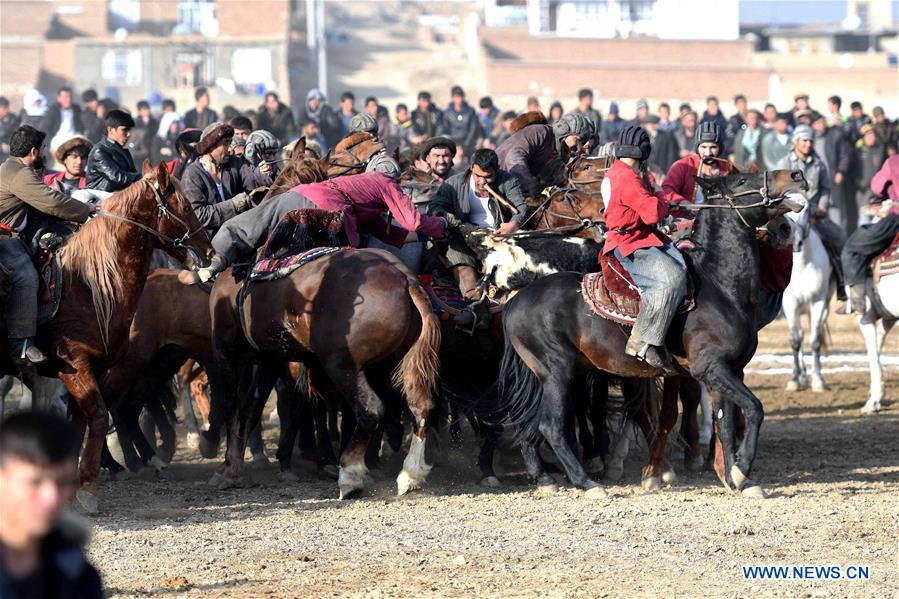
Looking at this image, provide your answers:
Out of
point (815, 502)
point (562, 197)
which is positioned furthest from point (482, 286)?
point (815, 502)

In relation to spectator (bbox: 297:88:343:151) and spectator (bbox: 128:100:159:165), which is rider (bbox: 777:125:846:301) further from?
spectator (bbox: 128:100:159:165)

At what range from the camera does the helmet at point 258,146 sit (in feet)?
41.0

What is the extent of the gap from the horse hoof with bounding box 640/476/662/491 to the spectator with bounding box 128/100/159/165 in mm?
13630

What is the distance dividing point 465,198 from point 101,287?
11.7 ft

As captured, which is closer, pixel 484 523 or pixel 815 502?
pixel 484 523

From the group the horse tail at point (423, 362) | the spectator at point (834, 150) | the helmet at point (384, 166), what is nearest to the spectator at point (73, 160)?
the helmet at point (384, 166)

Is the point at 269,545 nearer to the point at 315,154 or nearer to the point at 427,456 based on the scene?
the point at 427,456

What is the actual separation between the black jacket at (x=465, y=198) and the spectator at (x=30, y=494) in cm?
844

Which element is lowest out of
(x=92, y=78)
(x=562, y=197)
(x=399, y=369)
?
(x=399, y=369)

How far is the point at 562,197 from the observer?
38.9 ft

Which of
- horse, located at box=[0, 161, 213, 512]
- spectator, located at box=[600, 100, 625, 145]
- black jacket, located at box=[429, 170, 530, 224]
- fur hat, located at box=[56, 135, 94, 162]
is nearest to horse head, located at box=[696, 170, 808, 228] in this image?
black jacket, located at box=[429, 170, 530, 224]

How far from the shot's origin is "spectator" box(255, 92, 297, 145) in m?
22.8

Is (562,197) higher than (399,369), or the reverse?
(562,197)

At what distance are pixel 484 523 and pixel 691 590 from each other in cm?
213
